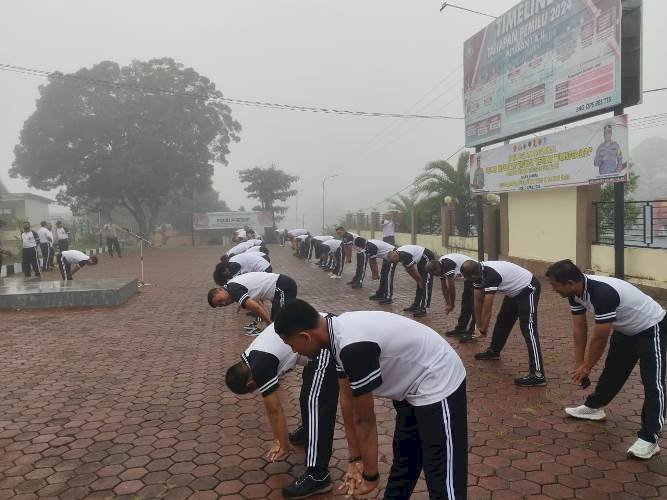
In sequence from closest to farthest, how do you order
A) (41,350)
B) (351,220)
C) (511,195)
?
(41,350) < (511,195) < (351,220)

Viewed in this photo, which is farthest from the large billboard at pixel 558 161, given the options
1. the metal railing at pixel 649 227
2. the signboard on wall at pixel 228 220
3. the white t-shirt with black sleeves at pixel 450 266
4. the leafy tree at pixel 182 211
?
the leafy tree at pixel 182 211

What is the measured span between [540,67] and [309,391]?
432 inches

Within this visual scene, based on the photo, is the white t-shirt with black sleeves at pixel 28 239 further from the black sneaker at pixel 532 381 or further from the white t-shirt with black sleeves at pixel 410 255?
the black sneaker at pixel 532 381

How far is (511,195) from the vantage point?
14.0m

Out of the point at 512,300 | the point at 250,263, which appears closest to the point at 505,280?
the point at 512,300

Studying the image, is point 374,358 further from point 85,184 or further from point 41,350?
point 85,184

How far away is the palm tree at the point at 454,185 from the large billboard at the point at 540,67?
10.1ft

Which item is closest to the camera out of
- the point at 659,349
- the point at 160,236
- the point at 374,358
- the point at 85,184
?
the point at 374,358

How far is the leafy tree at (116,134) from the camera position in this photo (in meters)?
29.5

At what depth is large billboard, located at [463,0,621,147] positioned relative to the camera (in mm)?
9938

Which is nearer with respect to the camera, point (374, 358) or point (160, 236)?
point (374, 358)

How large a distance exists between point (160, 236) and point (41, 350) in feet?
116

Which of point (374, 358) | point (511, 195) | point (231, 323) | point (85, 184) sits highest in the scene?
point (85, 184)

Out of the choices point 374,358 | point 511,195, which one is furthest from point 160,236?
point 374,358
